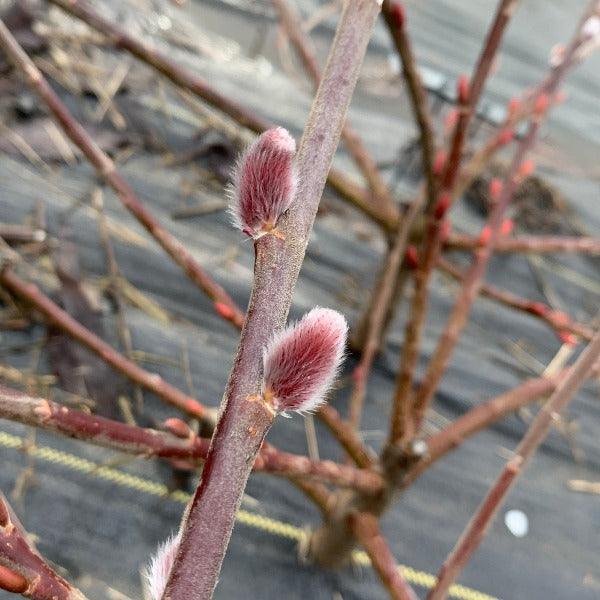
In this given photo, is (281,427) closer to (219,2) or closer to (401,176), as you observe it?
(401,176)

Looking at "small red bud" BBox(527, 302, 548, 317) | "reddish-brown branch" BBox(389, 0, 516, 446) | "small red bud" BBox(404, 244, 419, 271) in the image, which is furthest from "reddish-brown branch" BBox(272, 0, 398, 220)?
"small red bud" BBox(527, 302, 548, 317)

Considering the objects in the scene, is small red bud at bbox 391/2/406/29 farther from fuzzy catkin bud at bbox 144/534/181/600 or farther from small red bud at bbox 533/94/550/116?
fuzzy catkin bud at bbox 144/534/181/600

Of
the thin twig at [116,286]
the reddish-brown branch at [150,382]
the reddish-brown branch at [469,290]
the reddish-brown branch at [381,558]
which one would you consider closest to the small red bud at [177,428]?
the reddish-brown branch at [150,382]

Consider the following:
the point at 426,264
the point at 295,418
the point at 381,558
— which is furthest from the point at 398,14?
the point at 295,418

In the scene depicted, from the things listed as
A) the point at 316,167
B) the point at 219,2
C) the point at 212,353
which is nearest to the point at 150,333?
the point at 212,353

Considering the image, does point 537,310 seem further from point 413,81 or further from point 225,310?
point 225,310
